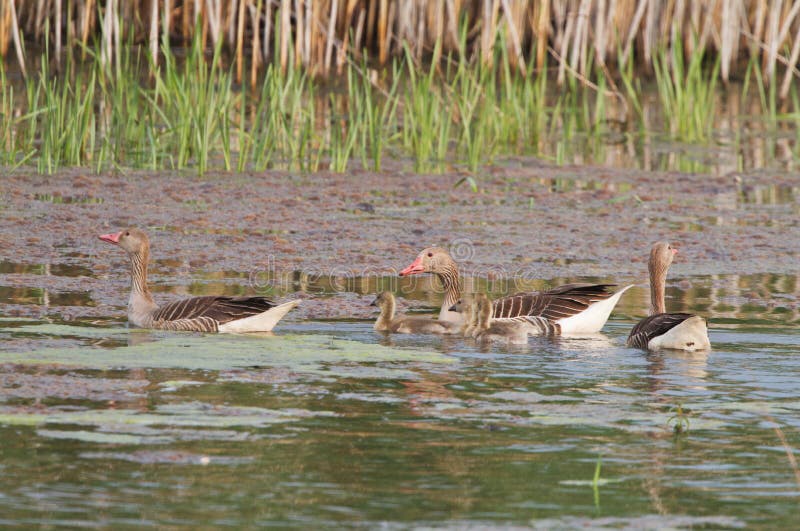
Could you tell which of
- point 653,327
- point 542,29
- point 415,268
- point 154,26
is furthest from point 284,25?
point 653,327

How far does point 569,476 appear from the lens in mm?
5949

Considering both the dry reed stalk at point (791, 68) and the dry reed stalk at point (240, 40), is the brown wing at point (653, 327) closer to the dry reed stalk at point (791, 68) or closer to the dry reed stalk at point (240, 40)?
the dry reed stalk at point (791, 68)

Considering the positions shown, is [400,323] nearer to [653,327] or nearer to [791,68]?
[653,327]

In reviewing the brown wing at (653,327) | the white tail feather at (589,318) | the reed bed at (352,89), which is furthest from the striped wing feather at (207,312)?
the reed bed at (352,89)

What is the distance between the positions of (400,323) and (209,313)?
1.34m

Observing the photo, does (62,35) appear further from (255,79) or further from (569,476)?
(569,476)

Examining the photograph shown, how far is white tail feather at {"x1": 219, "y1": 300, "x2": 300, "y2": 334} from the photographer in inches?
367

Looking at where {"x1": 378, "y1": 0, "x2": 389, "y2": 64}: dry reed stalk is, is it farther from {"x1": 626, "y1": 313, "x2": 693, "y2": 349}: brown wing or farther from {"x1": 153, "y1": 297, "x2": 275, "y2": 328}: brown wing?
{"x1": 626, "y1": 313, "x2": 693, "y2": 349}: brown wing

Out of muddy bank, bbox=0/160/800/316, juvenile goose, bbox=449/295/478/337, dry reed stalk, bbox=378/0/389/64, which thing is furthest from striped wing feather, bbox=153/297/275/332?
dry reed stalk, bbox=378/0/389/64

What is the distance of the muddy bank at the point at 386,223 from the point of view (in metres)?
11.7

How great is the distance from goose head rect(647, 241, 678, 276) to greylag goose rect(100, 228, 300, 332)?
2608 millimetres

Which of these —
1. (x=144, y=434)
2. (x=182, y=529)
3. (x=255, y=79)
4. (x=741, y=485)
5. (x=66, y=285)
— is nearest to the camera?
(x=182, y=529)

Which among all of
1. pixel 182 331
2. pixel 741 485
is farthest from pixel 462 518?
pixel 182 331

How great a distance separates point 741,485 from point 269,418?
226cm
